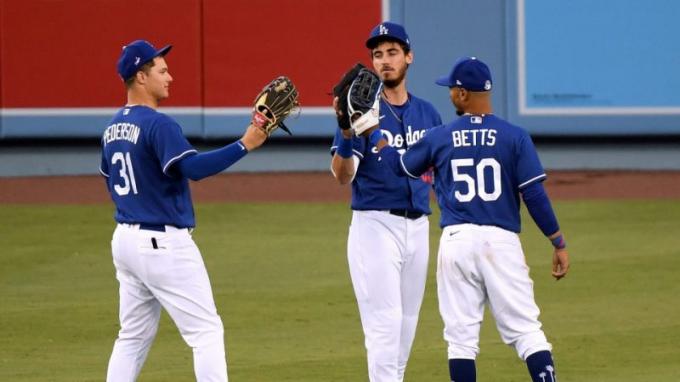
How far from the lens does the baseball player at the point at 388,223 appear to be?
7.05 m

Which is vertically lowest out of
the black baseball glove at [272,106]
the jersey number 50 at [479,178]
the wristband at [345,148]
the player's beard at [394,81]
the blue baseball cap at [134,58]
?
the jersey number 50 at [479,178]

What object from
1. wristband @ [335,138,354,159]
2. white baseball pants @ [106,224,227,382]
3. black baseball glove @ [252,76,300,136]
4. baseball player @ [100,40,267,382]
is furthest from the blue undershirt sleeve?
wristband @ [335,138,354,159]

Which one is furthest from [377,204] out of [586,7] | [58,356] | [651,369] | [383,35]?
[586,7]

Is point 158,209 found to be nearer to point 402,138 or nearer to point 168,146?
point 168,146

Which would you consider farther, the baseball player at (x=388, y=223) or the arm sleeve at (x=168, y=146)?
the baseball player at (x=388, y=223)

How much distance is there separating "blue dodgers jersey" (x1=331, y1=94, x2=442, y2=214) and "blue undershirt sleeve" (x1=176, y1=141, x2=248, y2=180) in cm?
69

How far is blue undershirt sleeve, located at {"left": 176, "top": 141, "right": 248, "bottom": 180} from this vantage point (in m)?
A: 6.52

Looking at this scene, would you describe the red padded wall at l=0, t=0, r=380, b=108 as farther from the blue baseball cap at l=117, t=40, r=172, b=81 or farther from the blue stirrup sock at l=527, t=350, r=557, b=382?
the blue stirrup sock at l=527, t=350, r=557, b=382

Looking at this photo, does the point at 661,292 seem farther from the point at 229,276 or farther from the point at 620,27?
the point at 620,27

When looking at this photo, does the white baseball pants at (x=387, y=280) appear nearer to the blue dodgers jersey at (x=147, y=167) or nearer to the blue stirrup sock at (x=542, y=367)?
the blue stirrup sock at (x=542, y=367)

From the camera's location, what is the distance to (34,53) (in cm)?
1631

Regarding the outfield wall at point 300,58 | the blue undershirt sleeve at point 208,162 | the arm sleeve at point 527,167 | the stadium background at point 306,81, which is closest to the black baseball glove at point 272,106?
the blue undershirt sleeve at point 208,162

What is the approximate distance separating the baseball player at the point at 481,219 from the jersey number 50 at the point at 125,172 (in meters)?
1.29

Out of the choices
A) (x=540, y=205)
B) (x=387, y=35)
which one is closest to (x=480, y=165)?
(x=540, y=205)
